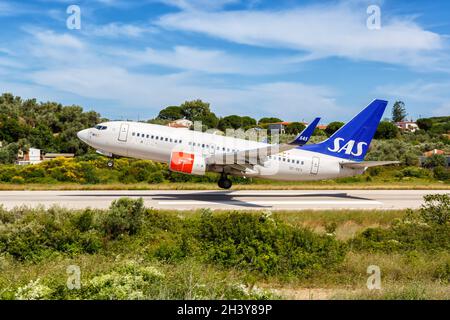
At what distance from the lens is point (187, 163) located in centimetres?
3161

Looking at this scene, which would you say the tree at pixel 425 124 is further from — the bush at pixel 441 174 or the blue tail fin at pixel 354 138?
the blue tail fin at pixel 354 138

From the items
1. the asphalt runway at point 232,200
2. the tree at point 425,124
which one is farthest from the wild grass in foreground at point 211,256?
the tree at point 425,124

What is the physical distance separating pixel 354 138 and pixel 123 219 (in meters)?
21.3

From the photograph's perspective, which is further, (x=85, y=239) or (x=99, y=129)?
(x=99, y=129)

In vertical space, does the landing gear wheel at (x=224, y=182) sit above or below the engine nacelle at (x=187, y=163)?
below

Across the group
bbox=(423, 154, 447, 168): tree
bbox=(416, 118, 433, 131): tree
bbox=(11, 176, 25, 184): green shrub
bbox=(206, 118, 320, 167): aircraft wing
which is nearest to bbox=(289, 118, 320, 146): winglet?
bbox=(206, 118, 320, 167): aircraft wing

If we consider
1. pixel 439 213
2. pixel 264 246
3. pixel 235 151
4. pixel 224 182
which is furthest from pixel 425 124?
pixel 264 246

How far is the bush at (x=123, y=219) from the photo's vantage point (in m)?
19.7

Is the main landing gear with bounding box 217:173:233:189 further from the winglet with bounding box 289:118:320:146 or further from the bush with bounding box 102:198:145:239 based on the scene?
the bush with bounding box 102:198:145:239

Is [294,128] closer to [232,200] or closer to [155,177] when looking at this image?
[155,177]
